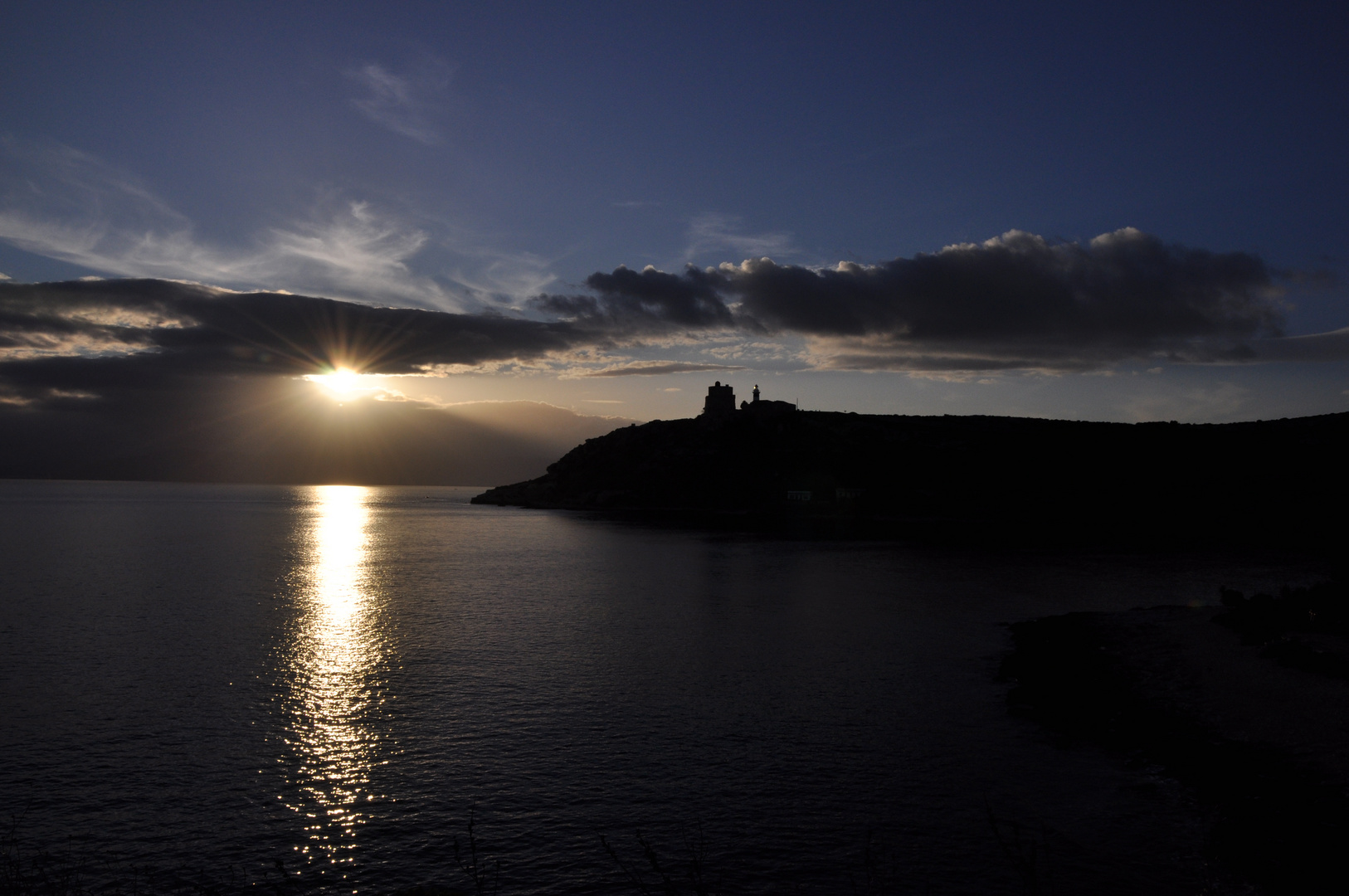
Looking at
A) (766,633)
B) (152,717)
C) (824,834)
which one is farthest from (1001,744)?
(152,717)

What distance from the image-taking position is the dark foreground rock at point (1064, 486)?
439ft

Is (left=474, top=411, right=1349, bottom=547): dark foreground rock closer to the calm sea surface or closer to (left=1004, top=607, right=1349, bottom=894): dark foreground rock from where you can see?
(left=1004, top=607, right=1349, bottom=894): dark foreground rock

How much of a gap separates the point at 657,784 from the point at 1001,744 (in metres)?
11.4

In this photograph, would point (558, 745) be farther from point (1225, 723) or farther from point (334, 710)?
point (1225, 723)

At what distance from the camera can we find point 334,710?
28938 mm

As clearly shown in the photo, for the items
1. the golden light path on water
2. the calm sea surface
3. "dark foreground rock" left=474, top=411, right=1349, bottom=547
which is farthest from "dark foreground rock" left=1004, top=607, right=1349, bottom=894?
"dark foreground rock" left=474, top=411, right=1349, bottom=547

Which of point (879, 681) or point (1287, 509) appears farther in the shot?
point (1287, 509)

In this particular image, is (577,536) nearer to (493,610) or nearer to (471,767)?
(493,610)

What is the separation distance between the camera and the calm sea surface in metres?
17.7

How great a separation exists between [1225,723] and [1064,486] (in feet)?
510

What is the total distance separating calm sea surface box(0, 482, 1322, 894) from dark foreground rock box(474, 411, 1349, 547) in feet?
293

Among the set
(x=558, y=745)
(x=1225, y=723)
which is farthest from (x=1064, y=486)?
(x=558, y=745)

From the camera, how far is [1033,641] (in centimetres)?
4006

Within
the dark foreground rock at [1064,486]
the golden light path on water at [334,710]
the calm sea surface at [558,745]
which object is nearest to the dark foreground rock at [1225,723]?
the calm sea surface at [558,745]
